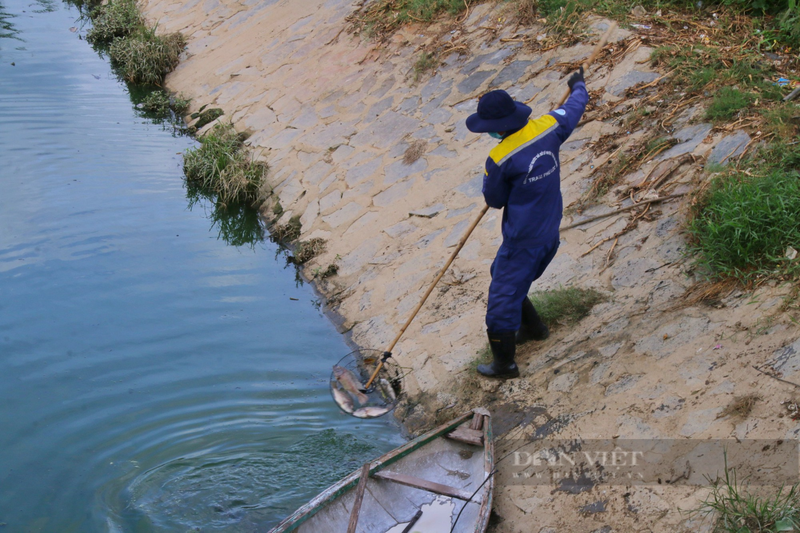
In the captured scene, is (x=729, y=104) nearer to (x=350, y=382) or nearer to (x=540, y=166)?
(x=540, y=166)

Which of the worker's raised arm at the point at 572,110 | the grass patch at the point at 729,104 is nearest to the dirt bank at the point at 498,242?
the grass patch at the point at 729,104

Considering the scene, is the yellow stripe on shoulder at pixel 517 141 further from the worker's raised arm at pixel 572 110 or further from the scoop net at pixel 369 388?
the scoop net at pixel 369 388

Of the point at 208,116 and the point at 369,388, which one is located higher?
the point at 208,116

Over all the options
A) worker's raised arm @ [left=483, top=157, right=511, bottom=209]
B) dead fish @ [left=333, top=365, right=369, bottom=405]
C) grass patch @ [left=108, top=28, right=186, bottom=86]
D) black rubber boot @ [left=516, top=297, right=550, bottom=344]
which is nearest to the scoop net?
dead fish @ [left=333, top=365, right=369, bottom=405]

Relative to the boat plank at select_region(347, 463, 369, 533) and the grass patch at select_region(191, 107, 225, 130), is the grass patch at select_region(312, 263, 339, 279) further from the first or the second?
the grass patch at select_region(191, 107, 225, 130)

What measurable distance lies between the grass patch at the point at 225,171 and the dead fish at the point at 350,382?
145 inches

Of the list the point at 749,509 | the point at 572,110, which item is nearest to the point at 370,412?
the point at 572,110

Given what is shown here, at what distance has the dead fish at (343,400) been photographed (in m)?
5.46

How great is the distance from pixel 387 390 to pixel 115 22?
38.2ft

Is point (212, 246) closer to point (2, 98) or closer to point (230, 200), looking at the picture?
point (230, 200)

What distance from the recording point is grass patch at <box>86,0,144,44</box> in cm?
1329

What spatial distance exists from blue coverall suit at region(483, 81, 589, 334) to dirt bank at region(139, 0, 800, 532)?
0.76 m

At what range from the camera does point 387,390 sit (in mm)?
5594

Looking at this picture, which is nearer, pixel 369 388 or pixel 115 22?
pixel 369 388
